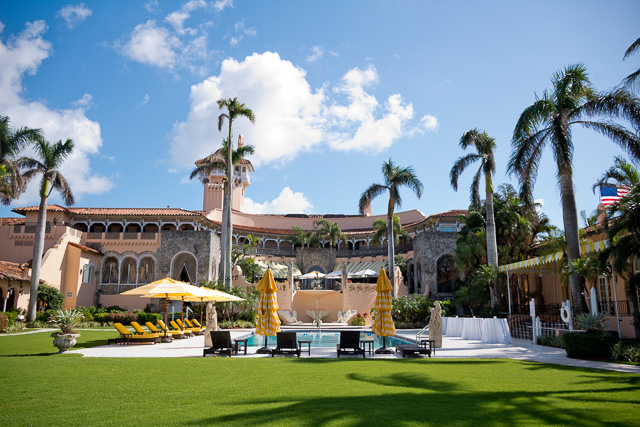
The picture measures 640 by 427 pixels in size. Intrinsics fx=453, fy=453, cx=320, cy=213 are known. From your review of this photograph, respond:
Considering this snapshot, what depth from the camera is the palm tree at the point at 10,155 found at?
2480 cm

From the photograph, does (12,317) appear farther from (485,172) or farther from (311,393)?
(485,172)

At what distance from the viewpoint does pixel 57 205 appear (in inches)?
1613

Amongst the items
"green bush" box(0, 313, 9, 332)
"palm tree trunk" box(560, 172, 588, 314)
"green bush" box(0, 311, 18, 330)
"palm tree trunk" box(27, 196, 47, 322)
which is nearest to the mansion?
"palm tree trunk" box(27, 196, 47, 322)

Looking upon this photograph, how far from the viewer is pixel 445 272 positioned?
41188mm

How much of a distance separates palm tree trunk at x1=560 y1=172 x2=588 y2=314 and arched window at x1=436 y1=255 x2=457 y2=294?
78.1ft

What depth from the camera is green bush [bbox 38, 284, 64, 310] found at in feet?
101

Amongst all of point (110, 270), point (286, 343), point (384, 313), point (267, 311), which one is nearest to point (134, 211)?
point (110, 270)

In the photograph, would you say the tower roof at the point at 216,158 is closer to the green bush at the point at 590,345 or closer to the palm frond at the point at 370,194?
the palm frond at the point at 370,194

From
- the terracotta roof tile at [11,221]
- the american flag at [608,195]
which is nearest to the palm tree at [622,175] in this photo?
the american flag at [608,195]

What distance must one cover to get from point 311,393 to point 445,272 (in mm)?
35665

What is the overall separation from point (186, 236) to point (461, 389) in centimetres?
3255

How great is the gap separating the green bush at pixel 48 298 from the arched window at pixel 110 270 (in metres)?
7.51

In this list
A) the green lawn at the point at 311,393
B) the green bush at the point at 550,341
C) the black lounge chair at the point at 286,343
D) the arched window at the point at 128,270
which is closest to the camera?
the green lawn at the point at 311,393

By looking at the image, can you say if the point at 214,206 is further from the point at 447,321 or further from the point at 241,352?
the point at 241,352
